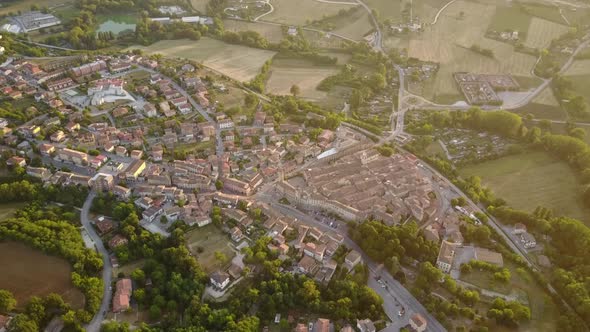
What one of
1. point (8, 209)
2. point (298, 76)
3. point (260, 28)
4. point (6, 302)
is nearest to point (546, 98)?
point (298, 76)

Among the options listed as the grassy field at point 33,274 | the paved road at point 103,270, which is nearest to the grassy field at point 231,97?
the paved road at point 103,270

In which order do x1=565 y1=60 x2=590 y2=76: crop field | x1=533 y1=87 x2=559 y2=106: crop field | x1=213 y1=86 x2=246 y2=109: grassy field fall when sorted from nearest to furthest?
1. x1=213 y1=86 x2=246 y2=109: grassy field
2. x1=533 y1=87 x2=559 y2=106: crop field
3. x1=565 y1=60 x2=590 y2=76: crop field

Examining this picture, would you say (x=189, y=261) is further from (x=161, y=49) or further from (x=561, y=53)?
(x=561, y=53)

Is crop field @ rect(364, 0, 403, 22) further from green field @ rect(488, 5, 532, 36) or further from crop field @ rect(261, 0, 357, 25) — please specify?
green field @ rect(488, 5, 532, 36)

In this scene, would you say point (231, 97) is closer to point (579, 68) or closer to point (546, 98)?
point (546, 98)

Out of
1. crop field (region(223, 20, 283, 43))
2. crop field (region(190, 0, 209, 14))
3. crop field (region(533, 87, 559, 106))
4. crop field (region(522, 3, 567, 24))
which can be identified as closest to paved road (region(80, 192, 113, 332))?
crop field (region(223, 20, 283, 43))

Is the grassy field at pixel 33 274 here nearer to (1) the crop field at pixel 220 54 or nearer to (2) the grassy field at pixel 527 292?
(2) the grassy field at pixel 527 292
